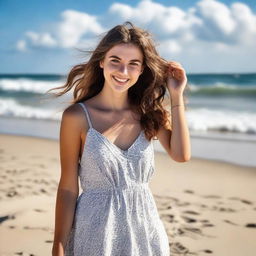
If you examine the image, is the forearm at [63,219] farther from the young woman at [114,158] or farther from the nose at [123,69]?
the nose at [123,69]

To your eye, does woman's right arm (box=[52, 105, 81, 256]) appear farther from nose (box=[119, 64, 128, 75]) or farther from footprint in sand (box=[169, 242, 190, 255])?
footprint in sand (box=[169, 242, 190, 255])

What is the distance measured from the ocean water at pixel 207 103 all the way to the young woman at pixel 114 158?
45 cm

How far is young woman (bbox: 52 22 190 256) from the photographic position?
2316mm

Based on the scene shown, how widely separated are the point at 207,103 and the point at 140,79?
1542 centimetres

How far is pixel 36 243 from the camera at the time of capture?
431cm

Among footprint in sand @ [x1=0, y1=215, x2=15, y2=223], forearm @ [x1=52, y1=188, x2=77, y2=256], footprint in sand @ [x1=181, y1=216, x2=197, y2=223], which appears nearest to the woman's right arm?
forearm @ [x1=52, y1=188, x2=77, y2=256]

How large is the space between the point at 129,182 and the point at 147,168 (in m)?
0.13

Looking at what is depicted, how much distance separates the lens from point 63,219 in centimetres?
232

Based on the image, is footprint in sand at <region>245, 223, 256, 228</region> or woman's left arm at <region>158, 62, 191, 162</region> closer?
woman's left arm at <region>158, 62, 191, 162</region>

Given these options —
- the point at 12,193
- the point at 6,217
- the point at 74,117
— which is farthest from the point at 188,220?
the point at 74,117

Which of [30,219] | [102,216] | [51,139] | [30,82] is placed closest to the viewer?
[102,216]

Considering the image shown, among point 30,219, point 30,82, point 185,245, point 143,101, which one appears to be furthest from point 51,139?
point 30,82

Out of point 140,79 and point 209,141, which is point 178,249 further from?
point 209,141

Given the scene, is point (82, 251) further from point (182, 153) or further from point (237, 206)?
point (237, 206)
